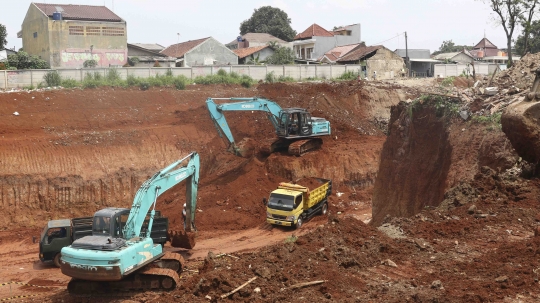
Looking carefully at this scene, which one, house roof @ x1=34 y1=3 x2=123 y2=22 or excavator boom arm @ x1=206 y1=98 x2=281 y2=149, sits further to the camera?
house roof @ x1=34 y1=3 x2=123 y2=22

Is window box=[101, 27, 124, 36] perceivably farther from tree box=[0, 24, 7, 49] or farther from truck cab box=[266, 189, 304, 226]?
truck cab box=[266, 189, 304, 226]

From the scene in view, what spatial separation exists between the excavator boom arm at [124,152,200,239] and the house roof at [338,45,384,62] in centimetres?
3799

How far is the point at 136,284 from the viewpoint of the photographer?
53.1ft

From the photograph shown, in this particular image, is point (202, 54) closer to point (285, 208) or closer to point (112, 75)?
point (112, 75)

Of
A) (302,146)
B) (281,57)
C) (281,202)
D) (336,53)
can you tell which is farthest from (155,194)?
(336,53)

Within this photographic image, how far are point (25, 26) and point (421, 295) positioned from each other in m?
51.9

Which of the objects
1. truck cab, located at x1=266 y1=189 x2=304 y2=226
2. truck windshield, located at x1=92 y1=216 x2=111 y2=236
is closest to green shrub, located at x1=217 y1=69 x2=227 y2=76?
truck cab, located at x1=266 y1=189 x2=304 y2=226

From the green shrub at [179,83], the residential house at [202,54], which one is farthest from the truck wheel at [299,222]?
the residential house at [202,54]

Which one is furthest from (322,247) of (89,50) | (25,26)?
(25,26)

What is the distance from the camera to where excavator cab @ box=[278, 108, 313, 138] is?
31.2 meters

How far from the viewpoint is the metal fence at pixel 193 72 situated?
3925 cm

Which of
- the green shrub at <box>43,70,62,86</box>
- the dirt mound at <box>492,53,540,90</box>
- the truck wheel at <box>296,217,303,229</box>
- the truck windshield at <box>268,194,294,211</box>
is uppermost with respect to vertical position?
the green shrub at <box>43,70,62,86</box>

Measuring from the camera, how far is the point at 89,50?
51.4m

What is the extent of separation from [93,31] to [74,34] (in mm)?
1702
